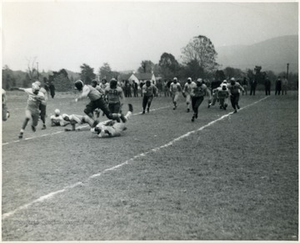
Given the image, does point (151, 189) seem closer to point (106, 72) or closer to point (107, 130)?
point (107, 130)

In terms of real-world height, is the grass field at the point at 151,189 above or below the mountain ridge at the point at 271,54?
below

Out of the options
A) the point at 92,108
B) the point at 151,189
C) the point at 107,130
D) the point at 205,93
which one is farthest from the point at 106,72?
the point at 151,189

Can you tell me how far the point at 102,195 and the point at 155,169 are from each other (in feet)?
5.83

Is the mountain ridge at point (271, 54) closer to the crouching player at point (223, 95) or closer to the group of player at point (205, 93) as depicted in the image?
the group of player at point (205, 93)

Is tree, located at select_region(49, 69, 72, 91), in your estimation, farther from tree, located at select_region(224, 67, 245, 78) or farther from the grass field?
the grass field

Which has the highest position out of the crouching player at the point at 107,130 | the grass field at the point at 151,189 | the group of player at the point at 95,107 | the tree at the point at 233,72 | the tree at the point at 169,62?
the tree at the point at 169,62

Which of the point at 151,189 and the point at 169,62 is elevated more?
the point at 169,62

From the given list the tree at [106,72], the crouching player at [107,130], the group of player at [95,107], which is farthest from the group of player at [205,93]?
the crouching player at [107,130]

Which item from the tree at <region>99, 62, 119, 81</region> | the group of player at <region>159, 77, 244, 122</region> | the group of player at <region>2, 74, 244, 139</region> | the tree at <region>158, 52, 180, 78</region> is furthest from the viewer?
the tree at <region>158, 52, 180, 78</region>

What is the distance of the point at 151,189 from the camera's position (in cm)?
625

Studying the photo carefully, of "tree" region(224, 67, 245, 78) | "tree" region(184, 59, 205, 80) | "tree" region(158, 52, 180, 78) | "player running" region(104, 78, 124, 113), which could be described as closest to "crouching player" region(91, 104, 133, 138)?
"player running" region(104, 78, 124, 113)

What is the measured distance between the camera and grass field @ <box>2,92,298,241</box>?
190 inches

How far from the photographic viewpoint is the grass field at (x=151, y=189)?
484 centimetres

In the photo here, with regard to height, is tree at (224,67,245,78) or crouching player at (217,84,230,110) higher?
tree at (224,67,245,78)
